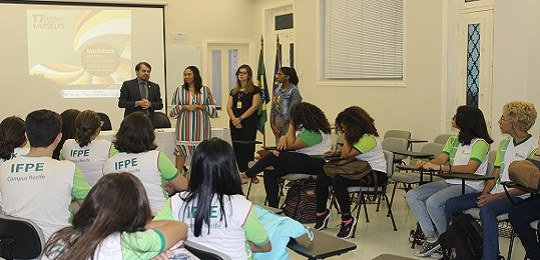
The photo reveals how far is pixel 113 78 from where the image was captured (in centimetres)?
1043

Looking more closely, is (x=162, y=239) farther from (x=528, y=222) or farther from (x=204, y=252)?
(x=528, y=222)

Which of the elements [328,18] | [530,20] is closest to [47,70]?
[328,18]

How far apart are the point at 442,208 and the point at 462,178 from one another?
0.38 m

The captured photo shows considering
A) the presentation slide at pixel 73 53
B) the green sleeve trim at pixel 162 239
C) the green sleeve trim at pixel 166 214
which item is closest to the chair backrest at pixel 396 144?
the green sleeve trim at pixel 166 214

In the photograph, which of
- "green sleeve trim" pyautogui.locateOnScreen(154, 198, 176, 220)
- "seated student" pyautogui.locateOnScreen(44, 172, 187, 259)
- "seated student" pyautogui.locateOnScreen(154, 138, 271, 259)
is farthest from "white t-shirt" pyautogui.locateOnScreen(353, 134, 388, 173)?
"seated student" pyautogui.locateOnScreen(44, 172, 187, 259)

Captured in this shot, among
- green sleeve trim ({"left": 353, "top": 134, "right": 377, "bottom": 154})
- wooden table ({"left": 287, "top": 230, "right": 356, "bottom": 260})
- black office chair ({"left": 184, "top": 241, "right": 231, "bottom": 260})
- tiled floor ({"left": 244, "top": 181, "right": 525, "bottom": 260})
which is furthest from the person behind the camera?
green sleeve trim ({"left": 353, "top": 134, "right": 377, "bottom": 154})

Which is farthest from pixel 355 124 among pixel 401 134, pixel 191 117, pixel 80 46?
pixel 80 46

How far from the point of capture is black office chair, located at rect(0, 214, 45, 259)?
3260mm

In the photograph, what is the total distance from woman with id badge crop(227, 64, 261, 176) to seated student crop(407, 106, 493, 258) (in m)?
3.43

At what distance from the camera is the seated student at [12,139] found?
13.3 ft

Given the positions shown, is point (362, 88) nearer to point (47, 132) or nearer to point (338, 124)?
point (338, 124)

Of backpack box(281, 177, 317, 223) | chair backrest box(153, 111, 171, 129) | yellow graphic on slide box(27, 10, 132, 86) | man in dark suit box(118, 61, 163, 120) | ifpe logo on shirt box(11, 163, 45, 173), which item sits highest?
yellow graphic on slide box(27, 10, 132, 86)

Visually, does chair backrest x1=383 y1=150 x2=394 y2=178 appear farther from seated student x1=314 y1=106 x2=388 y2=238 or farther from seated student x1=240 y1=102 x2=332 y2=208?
seated student x1=240 y1=102 x2=332 y2=208

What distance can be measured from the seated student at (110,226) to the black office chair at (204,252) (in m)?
0.44
